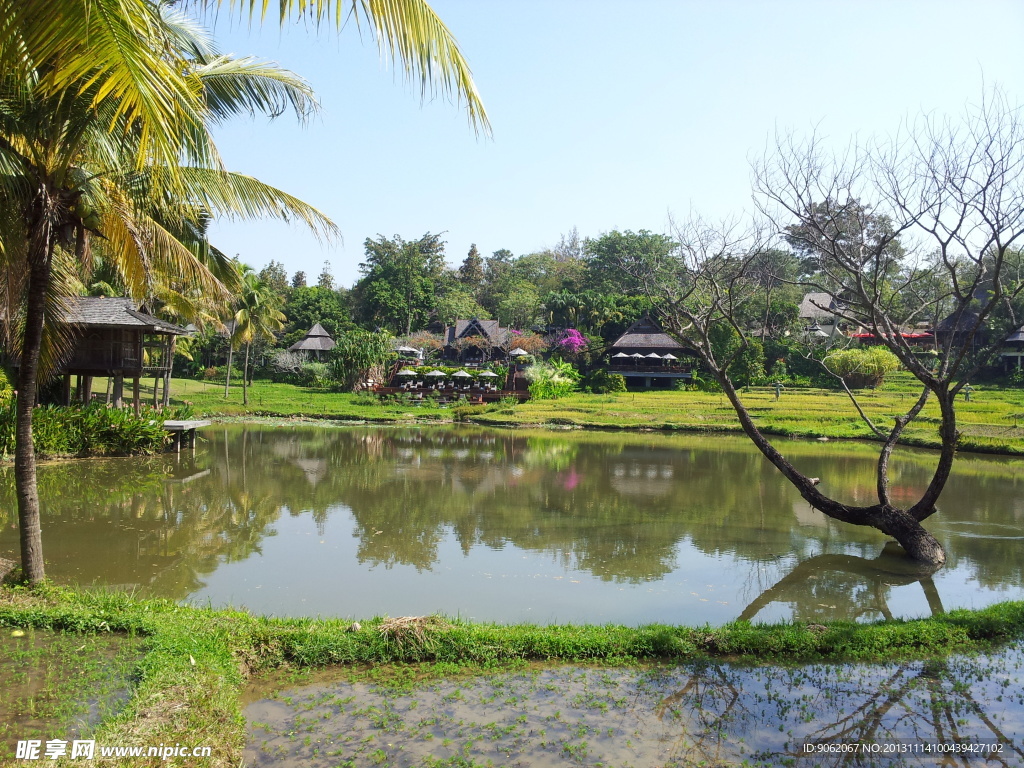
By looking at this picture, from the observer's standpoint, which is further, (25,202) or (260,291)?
(260,291)

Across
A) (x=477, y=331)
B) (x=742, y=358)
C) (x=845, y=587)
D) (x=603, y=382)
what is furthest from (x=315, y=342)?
(x=845, y=587)

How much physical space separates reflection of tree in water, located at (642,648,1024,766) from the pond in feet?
5.79

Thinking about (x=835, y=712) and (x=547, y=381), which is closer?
(x=835, y=712)

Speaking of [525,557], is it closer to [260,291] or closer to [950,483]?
[950,483]

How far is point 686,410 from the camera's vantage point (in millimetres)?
32125

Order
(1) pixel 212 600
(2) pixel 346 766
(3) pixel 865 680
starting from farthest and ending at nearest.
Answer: (1) pixel 212 600 → (3) pixel 865 680 → (2) pixel 346 766

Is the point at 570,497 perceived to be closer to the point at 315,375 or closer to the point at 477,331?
the point at 315,375

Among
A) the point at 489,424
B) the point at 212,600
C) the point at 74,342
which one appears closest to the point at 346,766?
the point at 212,600

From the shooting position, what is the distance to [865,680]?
5.86 m

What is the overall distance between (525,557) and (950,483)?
475 inches

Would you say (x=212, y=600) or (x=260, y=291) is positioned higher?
(x=260, y=291)

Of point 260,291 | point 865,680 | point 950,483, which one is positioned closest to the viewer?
point 865,680

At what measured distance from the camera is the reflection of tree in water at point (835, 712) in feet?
15.2

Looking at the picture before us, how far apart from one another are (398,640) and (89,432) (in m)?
14.6
